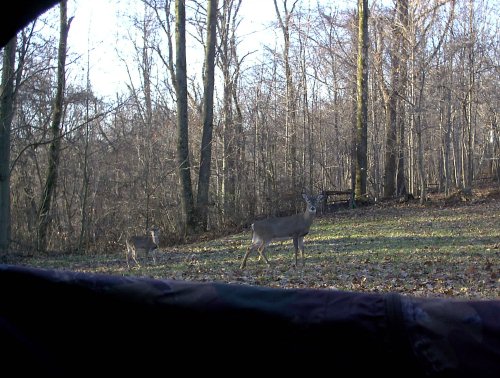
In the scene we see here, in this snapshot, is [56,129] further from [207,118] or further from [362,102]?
[362,102]

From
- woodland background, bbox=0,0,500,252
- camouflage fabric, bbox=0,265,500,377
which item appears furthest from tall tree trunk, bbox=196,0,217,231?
camouflage fabric, bbox=0,265,500,377

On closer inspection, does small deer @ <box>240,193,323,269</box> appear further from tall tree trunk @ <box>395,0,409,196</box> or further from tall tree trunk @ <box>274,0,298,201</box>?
tall tree trunk @ <box>395,0,409,196</box>

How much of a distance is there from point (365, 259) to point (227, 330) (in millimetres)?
11956

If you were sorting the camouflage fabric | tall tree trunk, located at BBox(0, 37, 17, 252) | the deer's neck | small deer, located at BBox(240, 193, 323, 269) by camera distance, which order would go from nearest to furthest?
the camouflage fabric, small deer, located at BBox(240, 193, 323, 269), the deer's neck, tall tree trunk, located at BBox(0, 37, 17, 252)

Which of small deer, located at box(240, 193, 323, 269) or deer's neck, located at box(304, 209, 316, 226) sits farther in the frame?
deer's neck, located at box(304, 209, 316, 226)

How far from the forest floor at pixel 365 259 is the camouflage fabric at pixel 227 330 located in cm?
720

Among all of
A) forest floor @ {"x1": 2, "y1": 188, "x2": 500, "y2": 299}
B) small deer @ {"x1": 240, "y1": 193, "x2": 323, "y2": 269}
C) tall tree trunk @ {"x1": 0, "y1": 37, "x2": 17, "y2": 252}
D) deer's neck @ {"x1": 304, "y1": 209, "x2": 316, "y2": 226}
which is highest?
tall tree trunk @ {"x1": 0, "y1": 37, "x2": 17, "y2": 252}

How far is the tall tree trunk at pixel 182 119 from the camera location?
22.4 metres

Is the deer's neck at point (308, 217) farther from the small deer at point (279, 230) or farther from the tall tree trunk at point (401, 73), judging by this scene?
the tall tree trunk at point (401, 73)

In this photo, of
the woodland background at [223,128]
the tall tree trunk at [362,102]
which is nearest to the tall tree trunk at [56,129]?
the woodland background at [223,128]

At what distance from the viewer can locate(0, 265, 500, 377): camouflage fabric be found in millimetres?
1526

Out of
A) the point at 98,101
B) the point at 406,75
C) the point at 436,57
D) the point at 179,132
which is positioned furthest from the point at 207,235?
the point at 436,57

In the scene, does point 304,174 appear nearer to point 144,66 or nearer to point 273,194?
A: point 273,194

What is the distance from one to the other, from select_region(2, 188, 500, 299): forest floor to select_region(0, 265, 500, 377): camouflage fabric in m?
7.20
